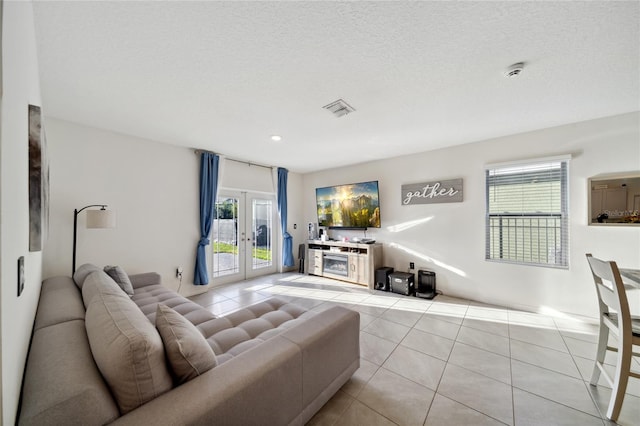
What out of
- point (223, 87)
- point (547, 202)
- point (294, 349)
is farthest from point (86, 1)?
point (547, 202)

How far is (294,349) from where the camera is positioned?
52.6 inches

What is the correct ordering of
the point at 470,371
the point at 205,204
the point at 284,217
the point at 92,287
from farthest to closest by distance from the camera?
1. the point at 284,217
2. the point at 205,204
3. the point at 470,371
4. the point at 92,287

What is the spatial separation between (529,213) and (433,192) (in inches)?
51.0

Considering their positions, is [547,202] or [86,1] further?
[547,202]

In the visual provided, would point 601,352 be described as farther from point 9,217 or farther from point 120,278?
point 120,278

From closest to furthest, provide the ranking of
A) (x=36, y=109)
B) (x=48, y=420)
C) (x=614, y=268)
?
(x=48, y=420)
(x=36, y=109)
(x=614, y=268)

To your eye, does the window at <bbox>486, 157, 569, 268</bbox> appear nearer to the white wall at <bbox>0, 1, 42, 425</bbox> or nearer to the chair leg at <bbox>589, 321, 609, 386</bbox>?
the chair leg at <bbox>589, 321, 609, 386</bbox>

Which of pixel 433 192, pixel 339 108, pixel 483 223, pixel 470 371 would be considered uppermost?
pixel 339 108

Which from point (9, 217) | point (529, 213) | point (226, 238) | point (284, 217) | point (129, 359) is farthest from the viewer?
point (284, 217)

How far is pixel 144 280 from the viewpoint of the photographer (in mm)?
3025

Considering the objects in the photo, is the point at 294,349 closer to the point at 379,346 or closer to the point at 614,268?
the point at 379,346

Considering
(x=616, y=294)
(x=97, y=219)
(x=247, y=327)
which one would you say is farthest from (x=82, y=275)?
(x=616, y=294)

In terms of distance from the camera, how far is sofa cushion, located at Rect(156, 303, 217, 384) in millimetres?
1054

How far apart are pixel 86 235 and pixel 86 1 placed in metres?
2.84
